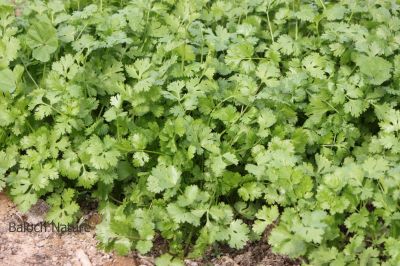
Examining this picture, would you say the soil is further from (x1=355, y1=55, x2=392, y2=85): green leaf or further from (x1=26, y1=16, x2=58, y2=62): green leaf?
(x1=355, y1=55, x2=392, y2=85): green leaf

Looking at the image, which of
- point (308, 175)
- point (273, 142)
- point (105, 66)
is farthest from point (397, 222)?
point (105, 66)

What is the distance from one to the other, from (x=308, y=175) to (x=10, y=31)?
1.97 meters

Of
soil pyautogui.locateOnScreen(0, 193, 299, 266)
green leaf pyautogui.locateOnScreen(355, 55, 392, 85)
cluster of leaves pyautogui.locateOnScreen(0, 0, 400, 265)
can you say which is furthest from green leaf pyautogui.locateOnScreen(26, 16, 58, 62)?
green leaf pyautogui.locateOnScreen(355, 55, 392, 85)

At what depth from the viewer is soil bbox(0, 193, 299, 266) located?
303 cm

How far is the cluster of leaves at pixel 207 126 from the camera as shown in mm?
2943

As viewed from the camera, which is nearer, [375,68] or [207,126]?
[207,126]

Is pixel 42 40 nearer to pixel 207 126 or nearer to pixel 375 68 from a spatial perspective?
pixel 207 126

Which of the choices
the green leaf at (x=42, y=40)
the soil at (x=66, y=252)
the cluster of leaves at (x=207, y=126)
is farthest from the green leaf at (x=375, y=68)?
the green leaf at (x=42, y=40)

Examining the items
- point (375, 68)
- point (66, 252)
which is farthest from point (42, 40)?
point (375, 68)

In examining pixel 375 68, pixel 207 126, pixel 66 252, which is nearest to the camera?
pixel 66 252

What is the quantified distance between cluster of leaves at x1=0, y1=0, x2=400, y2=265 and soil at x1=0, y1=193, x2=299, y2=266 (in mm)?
119

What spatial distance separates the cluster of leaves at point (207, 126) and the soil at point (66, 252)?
0.39ft

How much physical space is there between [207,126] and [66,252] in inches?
40.4

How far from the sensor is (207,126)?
330 cm
